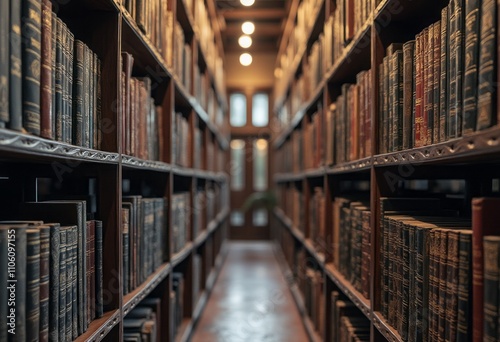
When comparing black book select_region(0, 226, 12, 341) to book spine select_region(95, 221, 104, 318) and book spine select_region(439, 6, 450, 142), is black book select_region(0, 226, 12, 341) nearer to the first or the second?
book spine select_region(95, 221, 104, 318)

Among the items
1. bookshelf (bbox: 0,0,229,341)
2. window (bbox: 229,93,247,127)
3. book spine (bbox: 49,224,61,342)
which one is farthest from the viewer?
window (bbox: 229,93,247,127)

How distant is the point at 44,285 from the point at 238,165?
21.3ft

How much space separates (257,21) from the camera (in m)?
6.43

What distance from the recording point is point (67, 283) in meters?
1.04

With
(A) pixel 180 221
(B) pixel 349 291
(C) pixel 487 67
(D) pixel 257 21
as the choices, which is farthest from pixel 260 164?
(C) pixel 487 67

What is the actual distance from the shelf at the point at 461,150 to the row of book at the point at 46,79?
0.84 meters

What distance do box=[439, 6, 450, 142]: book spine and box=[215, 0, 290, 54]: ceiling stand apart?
14.6 ft

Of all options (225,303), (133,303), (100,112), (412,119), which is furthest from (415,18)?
(225,303)

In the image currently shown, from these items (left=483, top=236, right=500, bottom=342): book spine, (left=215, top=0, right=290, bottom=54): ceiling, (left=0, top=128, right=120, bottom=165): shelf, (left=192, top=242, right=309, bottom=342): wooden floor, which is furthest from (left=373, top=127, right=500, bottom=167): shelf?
(left=215, top=0, right=290, bottom=54): ceiling

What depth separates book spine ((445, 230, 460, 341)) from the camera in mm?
907

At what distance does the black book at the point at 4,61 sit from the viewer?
76cm

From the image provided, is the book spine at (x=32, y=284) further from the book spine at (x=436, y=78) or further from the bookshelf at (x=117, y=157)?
the book spine at (x=436, y=78)

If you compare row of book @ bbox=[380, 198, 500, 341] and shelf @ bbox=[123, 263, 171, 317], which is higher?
row of book @ bbox=[380, 198, 500, 341]

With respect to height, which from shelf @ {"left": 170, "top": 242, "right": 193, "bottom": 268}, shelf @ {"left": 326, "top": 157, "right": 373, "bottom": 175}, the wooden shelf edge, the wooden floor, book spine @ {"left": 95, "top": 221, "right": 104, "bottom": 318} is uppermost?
the wooden shelf edge
